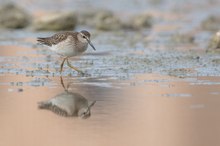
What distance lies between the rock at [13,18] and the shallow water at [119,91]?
5.01 ft

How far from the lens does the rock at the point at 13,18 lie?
18000mm

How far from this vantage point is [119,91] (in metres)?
9.74

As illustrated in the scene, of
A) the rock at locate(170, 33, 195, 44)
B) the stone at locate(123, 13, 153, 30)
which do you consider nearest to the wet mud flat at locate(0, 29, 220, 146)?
the rock at locate(170, 33, 195, 44)

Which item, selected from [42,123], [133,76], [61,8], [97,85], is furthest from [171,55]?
[61,8]

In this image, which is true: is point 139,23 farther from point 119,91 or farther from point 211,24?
point 119,91

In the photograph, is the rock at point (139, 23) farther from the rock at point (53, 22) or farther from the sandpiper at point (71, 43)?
the sandpiper at point (71, 43)

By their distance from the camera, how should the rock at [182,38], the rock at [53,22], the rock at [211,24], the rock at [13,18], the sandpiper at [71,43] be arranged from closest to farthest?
the sandpiper at [71,43]
the rock at [182,38]
the rock at [53,22]
the rock at [211,24]
the rock at [13,18]

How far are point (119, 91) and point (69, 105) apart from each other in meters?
1.17

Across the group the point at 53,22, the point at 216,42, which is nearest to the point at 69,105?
the point at 216,42

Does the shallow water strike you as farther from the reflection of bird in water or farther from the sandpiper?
the sandpiper

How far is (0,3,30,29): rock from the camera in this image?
1800 centimetres

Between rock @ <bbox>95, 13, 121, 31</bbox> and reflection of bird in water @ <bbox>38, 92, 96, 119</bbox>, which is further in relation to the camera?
rock @ <bbox>95, 13, 121, 31</bbox>

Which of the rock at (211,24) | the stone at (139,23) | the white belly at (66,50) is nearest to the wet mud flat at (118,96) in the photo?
the white belly at (66,50)

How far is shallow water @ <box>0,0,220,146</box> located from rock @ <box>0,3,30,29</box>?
153 centimetres
